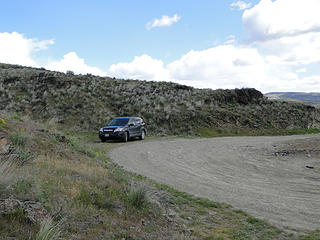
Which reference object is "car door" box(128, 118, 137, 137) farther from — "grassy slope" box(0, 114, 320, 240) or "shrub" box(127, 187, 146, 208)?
"shrub" box(127, 187, 146, 208)

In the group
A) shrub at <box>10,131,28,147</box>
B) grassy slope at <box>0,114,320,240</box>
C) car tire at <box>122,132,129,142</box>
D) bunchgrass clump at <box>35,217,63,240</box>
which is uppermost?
shrub at <box>10,131,28,147</box>

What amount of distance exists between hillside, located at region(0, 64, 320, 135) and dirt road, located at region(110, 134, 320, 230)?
13.8 m

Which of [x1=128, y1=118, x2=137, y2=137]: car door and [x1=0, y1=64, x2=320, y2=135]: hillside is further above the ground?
[x1=0, y1=64, x2=320, y2=135]: hillside

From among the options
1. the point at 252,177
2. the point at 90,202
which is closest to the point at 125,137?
the point at 252,177

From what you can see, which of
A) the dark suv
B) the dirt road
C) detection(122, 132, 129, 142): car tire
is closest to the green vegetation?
the dirt road

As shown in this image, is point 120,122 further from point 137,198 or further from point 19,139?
point 137,198

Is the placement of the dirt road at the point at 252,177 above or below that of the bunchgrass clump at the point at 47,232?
below

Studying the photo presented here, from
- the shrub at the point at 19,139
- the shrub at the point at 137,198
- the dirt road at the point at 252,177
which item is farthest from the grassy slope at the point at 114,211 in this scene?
the shrub at the point at 19,139

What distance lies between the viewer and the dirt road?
21.6 feet

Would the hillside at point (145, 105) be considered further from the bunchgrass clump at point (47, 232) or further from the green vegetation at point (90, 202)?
the bunchgrass clump at point (47, 232)

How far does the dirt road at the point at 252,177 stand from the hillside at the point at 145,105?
45.4 feet

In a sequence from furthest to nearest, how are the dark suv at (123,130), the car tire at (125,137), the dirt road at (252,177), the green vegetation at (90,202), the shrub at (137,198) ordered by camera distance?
1. the car tire at (125,137)
2. the dark suv at (123,130)
3. the dirt road at (252,177)
4. the shrub at (137,198)
5. the green vegetation at (90,202)

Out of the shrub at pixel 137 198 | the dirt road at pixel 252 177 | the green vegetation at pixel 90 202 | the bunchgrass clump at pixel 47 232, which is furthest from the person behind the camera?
the dirt road at pixel 252 177

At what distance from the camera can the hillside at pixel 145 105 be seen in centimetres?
3009
